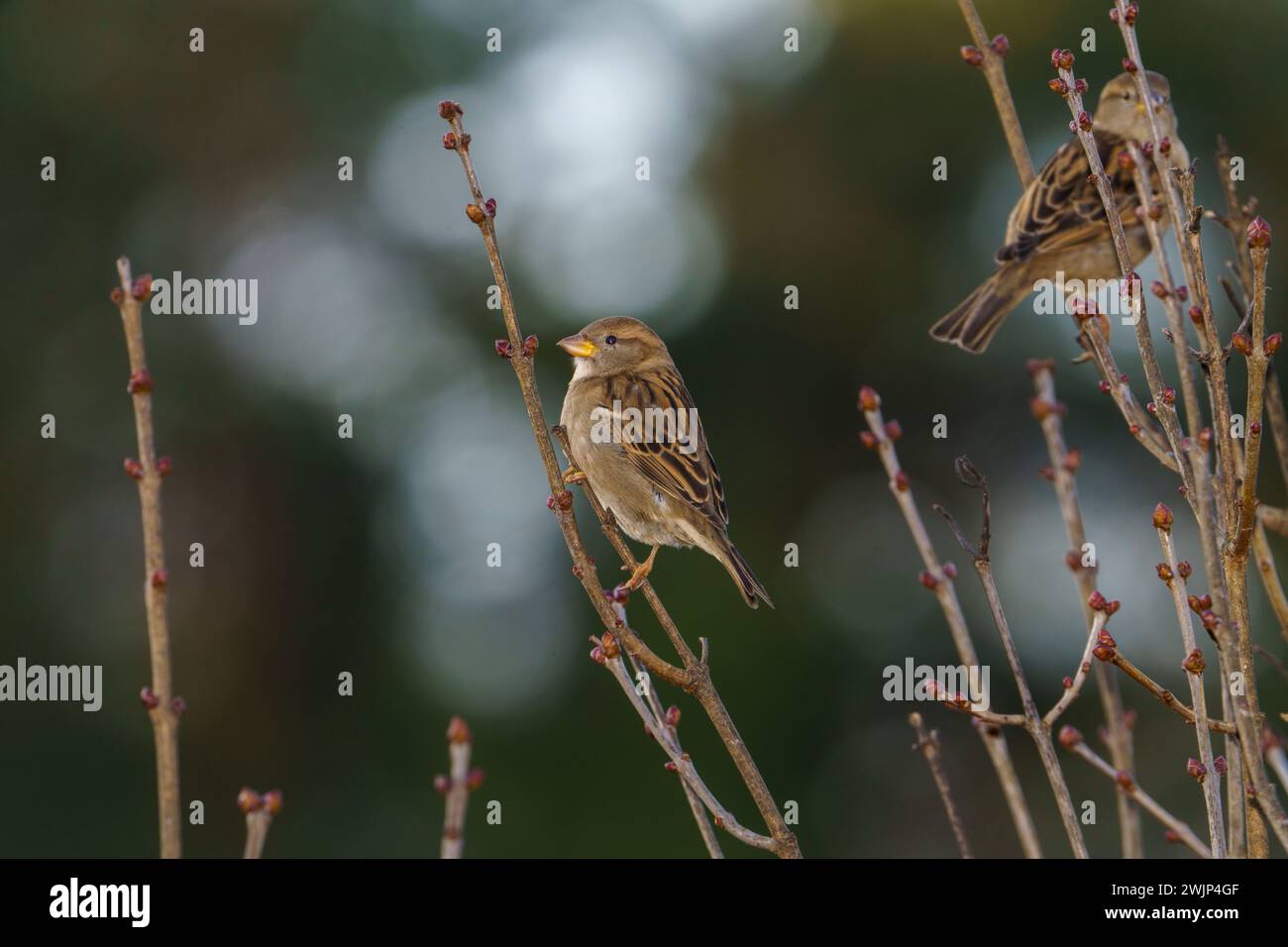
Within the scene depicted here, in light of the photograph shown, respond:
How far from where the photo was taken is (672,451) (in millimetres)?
4121

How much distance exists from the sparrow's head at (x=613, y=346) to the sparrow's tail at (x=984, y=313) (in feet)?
3.29

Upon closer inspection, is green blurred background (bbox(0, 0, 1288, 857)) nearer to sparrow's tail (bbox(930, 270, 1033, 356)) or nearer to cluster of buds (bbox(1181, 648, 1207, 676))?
sparrow's tail (bbox(930, 270, 1033, 356))

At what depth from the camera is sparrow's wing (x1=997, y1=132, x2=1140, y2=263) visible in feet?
15.4

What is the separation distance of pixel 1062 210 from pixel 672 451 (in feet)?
5.81

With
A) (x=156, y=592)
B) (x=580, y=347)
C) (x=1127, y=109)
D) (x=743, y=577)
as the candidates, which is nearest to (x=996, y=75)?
(x=743, y=577)

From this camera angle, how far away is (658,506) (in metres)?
4.06

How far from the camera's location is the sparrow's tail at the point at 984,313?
4566 mm

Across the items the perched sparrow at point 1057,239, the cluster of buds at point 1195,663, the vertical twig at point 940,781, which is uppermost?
the perched sparrow at point 1057,239

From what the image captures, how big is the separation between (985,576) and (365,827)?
18.0 feet

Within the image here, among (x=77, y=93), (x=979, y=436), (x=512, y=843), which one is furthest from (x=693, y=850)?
(x=77, y=93)
